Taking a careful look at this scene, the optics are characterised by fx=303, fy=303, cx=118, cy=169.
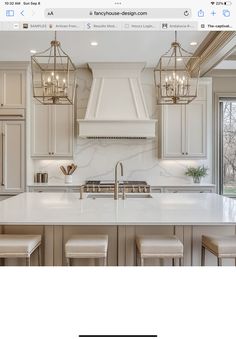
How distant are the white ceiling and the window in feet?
4.79

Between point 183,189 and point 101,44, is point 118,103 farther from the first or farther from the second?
point 183,189

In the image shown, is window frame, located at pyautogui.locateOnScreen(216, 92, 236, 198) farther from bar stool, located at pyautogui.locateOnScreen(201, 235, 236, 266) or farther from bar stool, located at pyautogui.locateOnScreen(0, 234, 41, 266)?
bar stool, located at pyautogui.locateOnScreen(0, 234, 41, 266)

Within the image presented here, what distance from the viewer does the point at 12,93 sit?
4.62 meters

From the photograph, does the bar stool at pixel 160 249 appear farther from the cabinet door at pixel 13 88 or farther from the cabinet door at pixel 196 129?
the cabinet door at pixel 13 88

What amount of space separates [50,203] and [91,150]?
2.53 meters

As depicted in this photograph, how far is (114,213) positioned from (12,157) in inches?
117

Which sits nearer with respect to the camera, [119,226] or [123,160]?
[119,226]

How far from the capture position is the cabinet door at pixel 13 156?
4.60m

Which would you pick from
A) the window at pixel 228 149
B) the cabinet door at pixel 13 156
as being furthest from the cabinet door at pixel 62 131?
the window at pixel 228 149

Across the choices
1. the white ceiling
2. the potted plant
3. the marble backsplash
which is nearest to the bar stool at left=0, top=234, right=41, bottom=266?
the white ceiling

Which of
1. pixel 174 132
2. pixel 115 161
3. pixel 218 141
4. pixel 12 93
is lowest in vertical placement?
pixel 115 161
